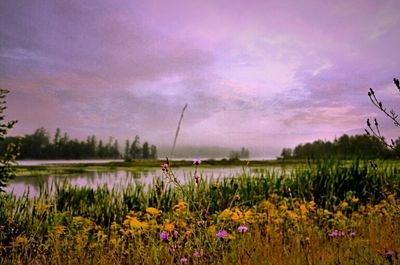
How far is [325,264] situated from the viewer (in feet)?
12.2

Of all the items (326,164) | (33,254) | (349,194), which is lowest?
(33,254)

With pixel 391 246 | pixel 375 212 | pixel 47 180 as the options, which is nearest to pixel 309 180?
pixel 375 212

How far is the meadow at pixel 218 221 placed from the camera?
4.24 metres

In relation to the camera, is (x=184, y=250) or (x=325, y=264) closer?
(x=325, y=264)

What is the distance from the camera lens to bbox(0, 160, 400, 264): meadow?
13.9 feet

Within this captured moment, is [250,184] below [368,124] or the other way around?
below

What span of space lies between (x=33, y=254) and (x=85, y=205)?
2.99m

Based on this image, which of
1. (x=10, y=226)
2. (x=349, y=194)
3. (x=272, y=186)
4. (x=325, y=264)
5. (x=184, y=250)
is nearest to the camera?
(x=325, y=264)

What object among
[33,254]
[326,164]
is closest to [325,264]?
[33,254]

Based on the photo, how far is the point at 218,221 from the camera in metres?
5.61

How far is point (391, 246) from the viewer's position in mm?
4562

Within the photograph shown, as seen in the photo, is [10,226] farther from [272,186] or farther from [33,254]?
[272,186]

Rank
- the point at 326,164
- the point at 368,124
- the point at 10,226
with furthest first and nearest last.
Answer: the point at 326,164 < the point at 10,226 < the point at 368,124

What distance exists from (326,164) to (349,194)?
5.08 feet
